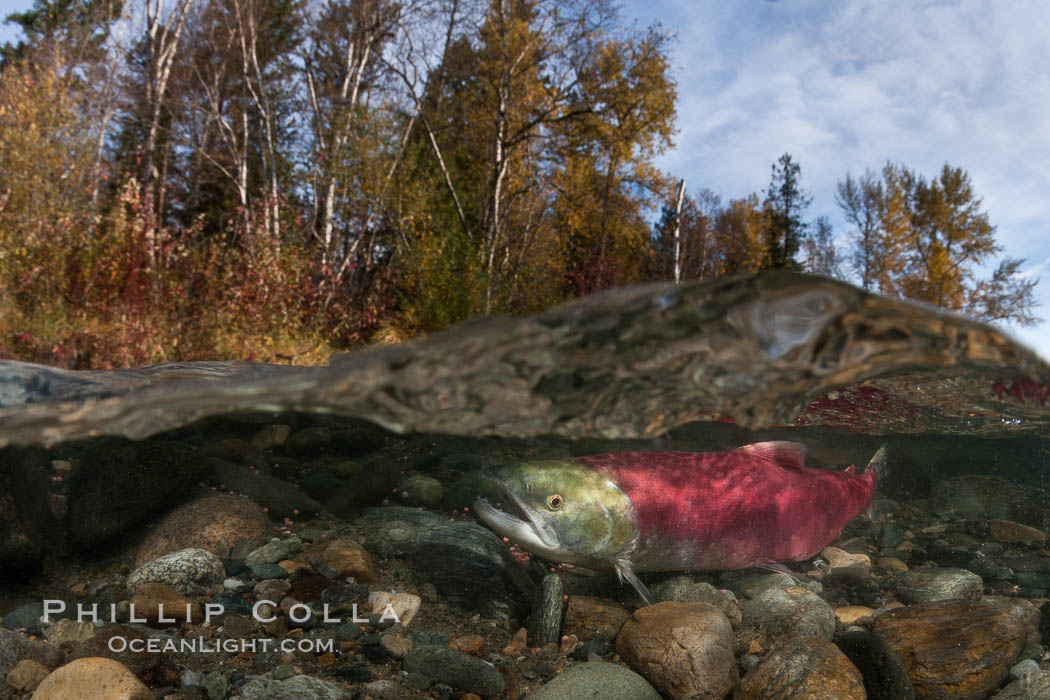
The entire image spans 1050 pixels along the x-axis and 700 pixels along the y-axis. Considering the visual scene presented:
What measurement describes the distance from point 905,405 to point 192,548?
12.7 feet

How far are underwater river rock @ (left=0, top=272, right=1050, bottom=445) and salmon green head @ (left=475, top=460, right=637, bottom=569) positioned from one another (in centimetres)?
18

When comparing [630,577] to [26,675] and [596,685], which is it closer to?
[596,685]

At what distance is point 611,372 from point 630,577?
1018mm

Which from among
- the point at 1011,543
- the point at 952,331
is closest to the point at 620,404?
the point at 952,331

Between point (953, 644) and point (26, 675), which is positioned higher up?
point (953, 644)

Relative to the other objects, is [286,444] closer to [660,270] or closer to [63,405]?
[63,405]

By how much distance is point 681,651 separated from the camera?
2424 mm

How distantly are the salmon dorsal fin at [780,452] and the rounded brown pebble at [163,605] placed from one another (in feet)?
8.17

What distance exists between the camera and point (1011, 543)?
12.1 ft

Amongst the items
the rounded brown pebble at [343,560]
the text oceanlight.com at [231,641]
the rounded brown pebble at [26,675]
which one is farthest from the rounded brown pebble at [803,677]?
the rounded brown pebble at [26,675]

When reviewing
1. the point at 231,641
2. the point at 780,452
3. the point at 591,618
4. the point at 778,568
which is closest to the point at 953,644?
the point at 778,568

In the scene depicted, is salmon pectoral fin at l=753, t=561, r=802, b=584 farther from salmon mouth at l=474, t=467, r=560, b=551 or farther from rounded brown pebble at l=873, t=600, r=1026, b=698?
salmon mouth at l=474, t=467, r=560, b=551

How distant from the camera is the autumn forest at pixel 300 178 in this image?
11977 mm

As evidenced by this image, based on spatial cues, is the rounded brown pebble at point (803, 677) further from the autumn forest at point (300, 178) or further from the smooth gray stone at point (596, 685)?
the autumn forest at point (300, 178)
